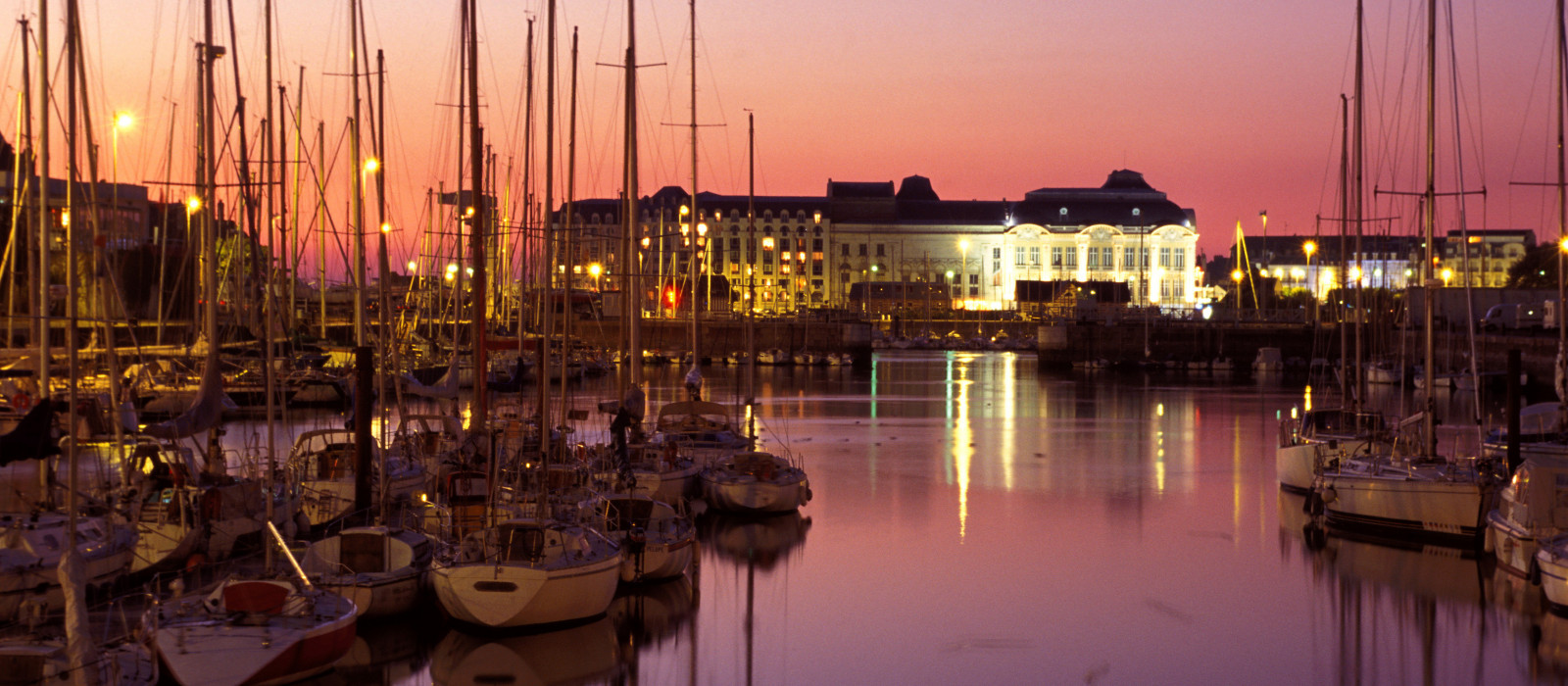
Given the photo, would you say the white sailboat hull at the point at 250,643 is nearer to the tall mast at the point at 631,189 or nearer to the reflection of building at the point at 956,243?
the tall mast at the point at 631,189

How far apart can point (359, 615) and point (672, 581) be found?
18.7 ft

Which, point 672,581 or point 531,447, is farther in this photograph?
point 531,447

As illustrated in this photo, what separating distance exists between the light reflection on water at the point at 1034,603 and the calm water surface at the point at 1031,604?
0.19 ft

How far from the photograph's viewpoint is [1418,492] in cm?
2636

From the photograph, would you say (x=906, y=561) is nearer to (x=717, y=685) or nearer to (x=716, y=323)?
(x=717, y=685)

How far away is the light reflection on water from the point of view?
18875mm

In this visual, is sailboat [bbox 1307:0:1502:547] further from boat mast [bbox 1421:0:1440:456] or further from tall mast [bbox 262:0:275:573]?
tall mast [bbox 262:0:275:573]

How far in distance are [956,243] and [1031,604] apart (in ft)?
488

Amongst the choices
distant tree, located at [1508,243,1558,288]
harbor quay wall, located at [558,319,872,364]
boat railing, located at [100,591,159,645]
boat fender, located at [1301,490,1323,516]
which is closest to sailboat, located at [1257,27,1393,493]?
boat fender, located at [1301,490,1323,516]

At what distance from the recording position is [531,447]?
102ft

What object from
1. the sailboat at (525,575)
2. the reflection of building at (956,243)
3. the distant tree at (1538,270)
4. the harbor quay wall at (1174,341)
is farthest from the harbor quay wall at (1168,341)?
the sailboat at (525,575)

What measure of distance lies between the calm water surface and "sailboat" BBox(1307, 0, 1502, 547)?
2.23 ft

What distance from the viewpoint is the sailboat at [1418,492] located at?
2603 cm

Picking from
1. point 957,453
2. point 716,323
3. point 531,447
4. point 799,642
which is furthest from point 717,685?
point 716,323
